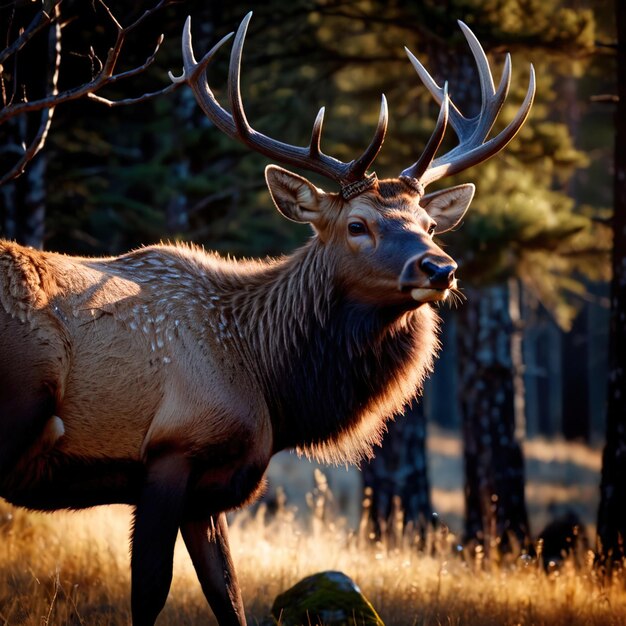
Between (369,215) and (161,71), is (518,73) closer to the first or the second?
(161,71)

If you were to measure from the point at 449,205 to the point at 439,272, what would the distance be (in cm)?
146

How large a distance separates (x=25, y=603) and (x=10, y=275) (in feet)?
7.02

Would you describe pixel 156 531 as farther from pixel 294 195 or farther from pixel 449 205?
pixel 449 205

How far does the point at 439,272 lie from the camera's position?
446cm

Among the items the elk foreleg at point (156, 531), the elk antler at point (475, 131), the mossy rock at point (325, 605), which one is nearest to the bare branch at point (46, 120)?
the elk foreleg at point (156, 531)

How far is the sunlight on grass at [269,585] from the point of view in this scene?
5406mm

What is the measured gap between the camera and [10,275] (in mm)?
4375

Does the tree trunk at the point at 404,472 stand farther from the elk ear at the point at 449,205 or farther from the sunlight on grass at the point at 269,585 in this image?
the elk ear at the point at 449,205

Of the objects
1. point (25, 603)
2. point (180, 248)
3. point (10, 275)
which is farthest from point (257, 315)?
point (25, 603)

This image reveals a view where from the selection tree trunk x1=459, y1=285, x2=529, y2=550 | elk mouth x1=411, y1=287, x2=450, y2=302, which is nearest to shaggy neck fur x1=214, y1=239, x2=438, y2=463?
elk mouth x1=411, y1=287, x2=450, y2=302

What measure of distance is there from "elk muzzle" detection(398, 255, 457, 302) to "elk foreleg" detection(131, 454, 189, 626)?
1492 millimetres

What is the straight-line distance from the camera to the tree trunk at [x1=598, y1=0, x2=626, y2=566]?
23.5 feet

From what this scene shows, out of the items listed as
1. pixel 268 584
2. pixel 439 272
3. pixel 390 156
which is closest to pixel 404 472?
pixel 390 156

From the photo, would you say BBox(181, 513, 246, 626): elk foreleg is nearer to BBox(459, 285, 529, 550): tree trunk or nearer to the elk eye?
the elk eye
